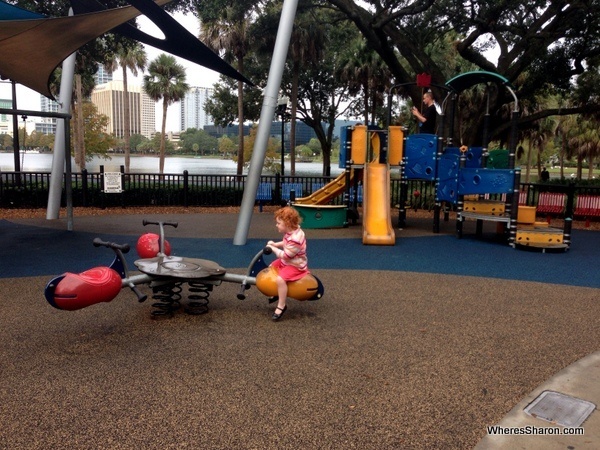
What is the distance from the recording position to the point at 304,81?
3450cm

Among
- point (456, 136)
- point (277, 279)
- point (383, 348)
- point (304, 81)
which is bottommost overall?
point (383, 348)

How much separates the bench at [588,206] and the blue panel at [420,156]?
559cm

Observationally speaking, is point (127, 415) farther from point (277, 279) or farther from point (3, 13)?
point (3, 13)

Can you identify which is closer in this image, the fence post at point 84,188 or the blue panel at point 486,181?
the blue panel at point 486,181

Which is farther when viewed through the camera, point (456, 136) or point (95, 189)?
point (456, 136)

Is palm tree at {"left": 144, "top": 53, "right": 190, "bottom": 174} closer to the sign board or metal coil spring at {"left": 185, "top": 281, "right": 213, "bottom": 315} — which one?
the sign board

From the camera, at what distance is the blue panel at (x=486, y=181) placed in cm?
1038

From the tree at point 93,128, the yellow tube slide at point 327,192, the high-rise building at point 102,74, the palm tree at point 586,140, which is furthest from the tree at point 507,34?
the tree at point 93,128

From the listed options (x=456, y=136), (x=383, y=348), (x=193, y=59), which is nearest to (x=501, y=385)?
(x=383, y=348)

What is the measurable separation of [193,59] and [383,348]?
738 cm

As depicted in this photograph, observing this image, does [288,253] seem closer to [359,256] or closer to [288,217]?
[288,217]

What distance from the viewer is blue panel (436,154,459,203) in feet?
37.2

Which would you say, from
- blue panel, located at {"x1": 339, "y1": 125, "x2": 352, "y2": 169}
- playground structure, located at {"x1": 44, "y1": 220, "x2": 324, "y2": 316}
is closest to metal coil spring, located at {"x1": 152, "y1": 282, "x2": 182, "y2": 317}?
playground structure, located at {"x1": 44, "y1": 220, "x2": 324, "y2": 316}

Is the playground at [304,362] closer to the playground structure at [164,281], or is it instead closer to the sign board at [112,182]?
the playground structure at [164,281]
